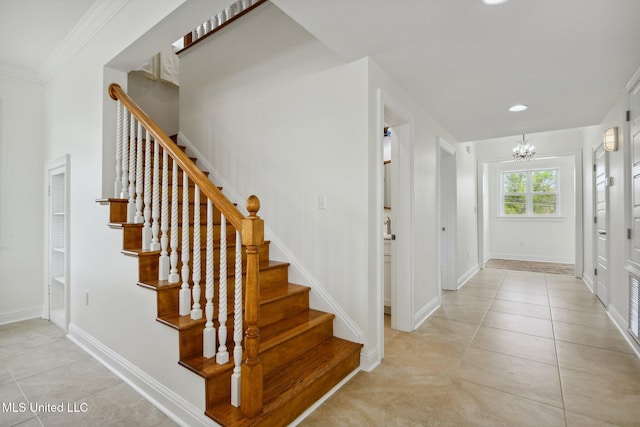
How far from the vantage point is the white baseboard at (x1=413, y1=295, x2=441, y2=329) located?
10.7 feet

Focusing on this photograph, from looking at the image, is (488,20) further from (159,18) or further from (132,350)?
(132,350)

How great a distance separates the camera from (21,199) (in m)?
3.47

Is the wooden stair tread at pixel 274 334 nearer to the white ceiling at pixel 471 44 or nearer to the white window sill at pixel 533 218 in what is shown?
the white ceiling at pixel 471 44

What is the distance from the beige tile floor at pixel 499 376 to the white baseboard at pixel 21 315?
3.56 metres

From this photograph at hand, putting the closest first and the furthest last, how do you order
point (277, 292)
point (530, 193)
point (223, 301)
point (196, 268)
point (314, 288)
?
point (223, 301) → point (196, 268) → point (277, 292) → point (314, 288) → point (530, 193)

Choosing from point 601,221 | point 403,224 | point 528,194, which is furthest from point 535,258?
point 403,224

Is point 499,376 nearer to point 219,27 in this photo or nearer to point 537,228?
point 219,27

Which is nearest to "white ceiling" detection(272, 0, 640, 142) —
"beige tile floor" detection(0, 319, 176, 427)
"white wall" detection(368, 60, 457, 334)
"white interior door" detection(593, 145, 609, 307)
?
"white wall" detection(368, 60, 457, 334)

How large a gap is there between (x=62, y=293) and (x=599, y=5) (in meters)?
5.07

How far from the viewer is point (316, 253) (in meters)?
2.63

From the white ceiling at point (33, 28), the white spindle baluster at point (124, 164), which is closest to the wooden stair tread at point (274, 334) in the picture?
the white spindle baluster at point (124, 164)

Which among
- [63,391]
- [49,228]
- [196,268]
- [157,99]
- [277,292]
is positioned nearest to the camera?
[196,268]

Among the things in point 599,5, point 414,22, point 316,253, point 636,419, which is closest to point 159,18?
point 414,22

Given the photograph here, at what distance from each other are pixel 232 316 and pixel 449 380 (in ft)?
5.04
